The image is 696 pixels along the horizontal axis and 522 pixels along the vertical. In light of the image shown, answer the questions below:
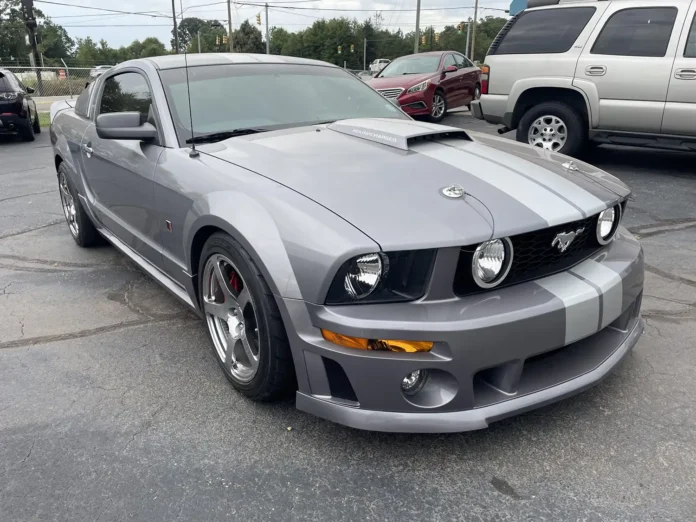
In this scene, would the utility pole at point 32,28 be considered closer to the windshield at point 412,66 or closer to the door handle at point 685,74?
the windshield at point 412,66

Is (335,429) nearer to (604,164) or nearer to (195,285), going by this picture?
(195,285)

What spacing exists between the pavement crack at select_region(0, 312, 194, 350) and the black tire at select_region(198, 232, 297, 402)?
1133mm

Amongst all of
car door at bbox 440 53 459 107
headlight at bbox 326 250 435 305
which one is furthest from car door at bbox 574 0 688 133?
headlight at bbox 326 250 435 305

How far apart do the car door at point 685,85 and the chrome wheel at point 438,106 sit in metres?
5.50

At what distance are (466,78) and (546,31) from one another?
550 centimetres

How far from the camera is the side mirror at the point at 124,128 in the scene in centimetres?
290

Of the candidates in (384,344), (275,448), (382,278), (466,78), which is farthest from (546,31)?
(275,448)

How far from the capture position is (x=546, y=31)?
6867mm

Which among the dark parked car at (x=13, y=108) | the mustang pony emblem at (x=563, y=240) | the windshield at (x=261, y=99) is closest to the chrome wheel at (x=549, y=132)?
the windshield at (x=261, y=99)

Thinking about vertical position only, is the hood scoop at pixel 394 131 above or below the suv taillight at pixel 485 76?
below

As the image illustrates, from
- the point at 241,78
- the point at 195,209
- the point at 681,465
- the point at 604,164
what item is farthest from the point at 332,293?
the point at 604,164

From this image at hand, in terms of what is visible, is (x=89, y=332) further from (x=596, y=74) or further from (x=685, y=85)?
(x=685, y=85)

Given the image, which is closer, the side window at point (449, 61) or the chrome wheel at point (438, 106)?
the chrome wheel at point (438, 106)

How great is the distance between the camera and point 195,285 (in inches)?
109
